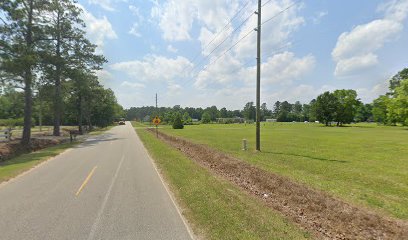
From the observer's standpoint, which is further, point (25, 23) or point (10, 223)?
point (25, 23)

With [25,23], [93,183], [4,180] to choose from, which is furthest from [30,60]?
[93,183]

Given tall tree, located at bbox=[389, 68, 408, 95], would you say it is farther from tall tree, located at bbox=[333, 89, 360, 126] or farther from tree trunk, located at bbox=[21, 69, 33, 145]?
tree trunk, located at bbox=[21, 69, 33, 145]

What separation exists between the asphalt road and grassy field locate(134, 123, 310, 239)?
46 centimetres

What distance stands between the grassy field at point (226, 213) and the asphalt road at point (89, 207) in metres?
0.46

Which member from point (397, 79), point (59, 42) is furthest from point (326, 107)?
point (59, 42)

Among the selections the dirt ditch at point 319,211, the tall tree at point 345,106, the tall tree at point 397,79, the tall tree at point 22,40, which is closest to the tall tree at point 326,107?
the tall tree at point 345,106

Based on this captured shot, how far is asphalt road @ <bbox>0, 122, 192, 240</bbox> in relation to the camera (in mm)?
6684

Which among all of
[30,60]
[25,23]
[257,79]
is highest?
[25,23]

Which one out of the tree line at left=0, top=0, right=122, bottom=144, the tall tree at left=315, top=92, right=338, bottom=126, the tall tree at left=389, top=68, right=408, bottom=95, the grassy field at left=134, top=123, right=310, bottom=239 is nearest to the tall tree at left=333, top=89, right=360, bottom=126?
the tall tree at left=315, top=92, right=338, bottom=126

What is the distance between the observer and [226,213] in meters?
8.02

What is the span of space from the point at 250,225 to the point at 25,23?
32133mm

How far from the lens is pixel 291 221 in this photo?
772cm

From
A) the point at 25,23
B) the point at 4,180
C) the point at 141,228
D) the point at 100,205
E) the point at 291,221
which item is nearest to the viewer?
the point at 141,228

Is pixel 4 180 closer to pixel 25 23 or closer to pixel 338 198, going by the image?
pixel 338 198
